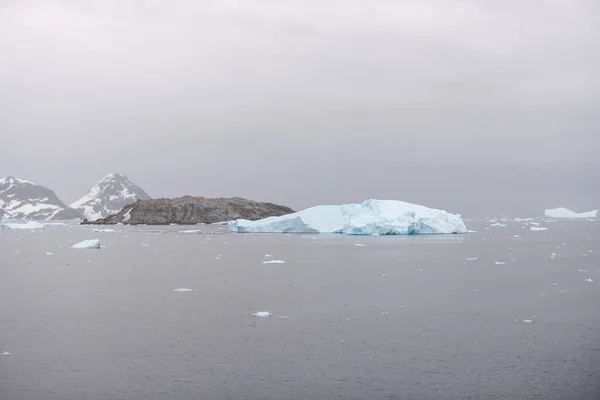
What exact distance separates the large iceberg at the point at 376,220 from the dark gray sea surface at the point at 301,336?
91.0 feet

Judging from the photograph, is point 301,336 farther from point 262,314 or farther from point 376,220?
point 376,220

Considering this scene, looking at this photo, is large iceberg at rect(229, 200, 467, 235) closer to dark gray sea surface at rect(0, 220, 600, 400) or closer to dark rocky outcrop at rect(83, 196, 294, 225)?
dark gray sea surface at rect(0, 220, 600, 400)

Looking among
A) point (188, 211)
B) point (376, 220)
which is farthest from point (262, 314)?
point (188, 211)

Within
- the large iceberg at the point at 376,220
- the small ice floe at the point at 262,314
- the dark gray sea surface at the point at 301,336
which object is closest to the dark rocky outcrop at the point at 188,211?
the large iceberg at the point at 376,220

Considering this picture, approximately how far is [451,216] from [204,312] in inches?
1581

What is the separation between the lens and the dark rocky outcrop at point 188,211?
303ft

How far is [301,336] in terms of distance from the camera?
9547 millimetres

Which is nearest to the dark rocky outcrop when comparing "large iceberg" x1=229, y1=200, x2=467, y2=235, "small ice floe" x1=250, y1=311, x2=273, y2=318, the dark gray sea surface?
"large iceberg" x1=229, y1=200, x2=467, y2=235

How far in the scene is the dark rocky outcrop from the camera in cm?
9225

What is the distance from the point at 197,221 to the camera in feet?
311

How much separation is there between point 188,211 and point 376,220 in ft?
173

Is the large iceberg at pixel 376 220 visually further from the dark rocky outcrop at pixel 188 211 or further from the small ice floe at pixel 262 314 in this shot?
the dark rocky outcrop at pixel 188 211

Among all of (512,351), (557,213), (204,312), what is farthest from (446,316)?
(557,213)

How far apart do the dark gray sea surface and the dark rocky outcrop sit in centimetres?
7415
